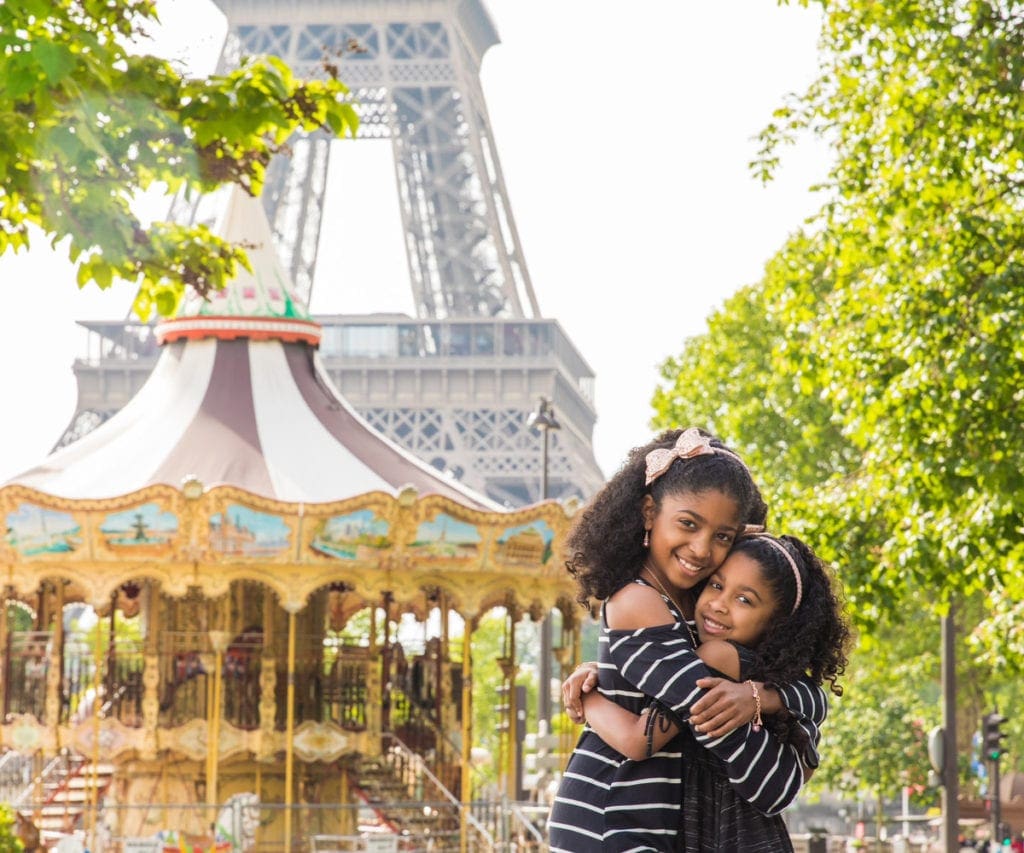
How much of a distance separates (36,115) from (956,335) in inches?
243

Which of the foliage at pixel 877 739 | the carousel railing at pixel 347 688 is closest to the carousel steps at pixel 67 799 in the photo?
the carousel railing at pixel 347 688

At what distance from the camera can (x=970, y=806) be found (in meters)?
43.4

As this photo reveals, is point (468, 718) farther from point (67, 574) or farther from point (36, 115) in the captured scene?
point (36, 115)

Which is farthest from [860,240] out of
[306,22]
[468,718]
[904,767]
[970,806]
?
[306,22]

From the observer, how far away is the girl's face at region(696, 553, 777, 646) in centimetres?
412

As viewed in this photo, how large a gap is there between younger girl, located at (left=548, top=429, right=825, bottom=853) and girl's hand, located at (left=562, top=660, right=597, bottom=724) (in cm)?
4

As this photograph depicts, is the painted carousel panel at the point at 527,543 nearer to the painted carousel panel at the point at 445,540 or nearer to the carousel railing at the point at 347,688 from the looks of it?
the painted carousel panel at the point at 445,540

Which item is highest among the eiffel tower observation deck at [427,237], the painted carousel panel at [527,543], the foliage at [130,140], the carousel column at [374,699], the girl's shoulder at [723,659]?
the eiffel tower observation deck at [427,237]

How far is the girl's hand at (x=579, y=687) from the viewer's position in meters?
4.21

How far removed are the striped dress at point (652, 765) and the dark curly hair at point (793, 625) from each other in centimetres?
5

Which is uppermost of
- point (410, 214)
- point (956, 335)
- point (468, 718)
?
point (410, 214)

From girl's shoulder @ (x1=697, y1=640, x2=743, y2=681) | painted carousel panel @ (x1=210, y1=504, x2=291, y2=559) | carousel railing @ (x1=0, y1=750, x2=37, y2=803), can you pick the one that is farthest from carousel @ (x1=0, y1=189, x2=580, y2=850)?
girl's shoulder @ (x1=697, y1=640, x2=743, y2=681)

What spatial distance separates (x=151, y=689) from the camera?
19.6 m

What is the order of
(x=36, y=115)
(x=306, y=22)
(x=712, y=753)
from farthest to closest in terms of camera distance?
(x=306, y=22) → (x=36, y=115) → (x=712, y=753)
